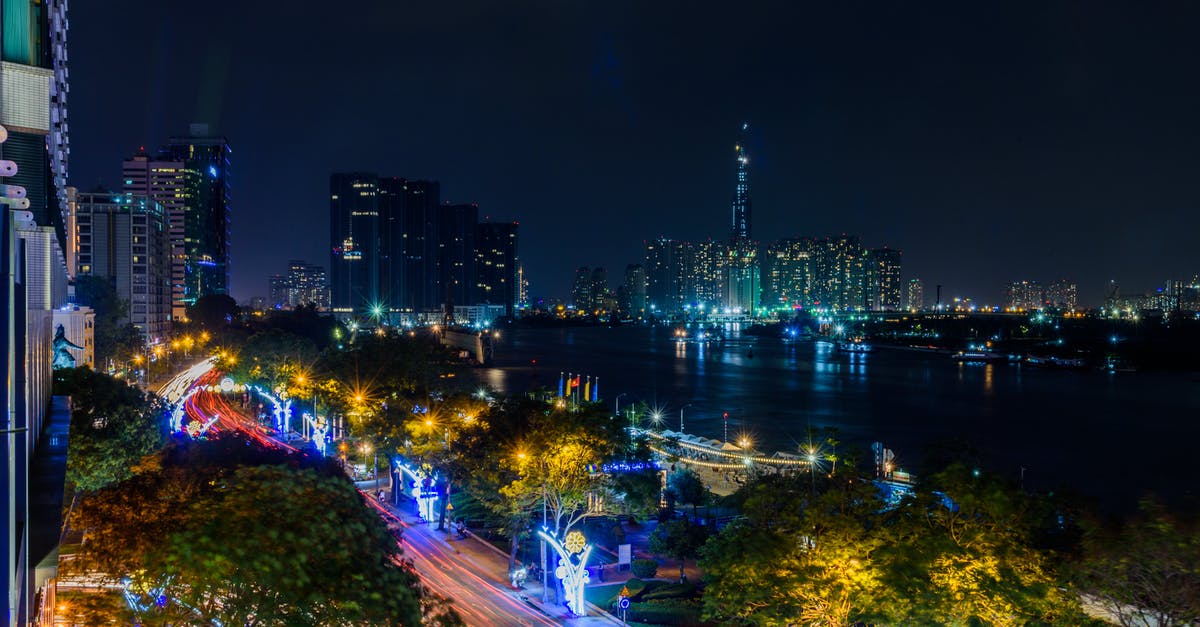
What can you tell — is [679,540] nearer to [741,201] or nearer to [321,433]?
[321,433]

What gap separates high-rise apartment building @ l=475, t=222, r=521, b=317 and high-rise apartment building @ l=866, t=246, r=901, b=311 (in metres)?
52.8

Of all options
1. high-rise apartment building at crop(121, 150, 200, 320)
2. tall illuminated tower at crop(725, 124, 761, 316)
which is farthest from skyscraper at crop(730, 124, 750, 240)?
high-rise apartment building at crop(121, 150, 200, 320)

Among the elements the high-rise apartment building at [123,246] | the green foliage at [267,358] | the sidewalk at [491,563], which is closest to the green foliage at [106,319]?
the green foliage at [267,358]

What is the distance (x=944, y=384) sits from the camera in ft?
154

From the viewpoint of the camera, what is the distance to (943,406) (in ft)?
122

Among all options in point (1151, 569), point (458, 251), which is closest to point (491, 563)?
point (1151, 569)

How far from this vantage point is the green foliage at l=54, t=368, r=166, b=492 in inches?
396

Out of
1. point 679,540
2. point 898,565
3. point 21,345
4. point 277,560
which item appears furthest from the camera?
point 679,540

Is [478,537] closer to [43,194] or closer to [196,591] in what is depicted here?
[43,194]

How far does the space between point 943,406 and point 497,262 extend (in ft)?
305

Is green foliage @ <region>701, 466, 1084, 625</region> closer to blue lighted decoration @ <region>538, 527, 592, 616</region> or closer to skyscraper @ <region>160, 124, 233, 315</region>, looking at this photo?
blue lighted decoration @ <region>538, 527, 592, 616</region>

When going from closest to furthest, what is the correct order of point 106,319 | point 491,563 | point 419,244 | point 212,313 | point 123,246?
point 491,563 < point 106,319 < point 123,246 < point 212,313 < point 419,244

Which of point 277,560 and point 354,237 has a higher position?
point 354,237

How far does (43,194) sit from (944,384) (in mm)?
45718
